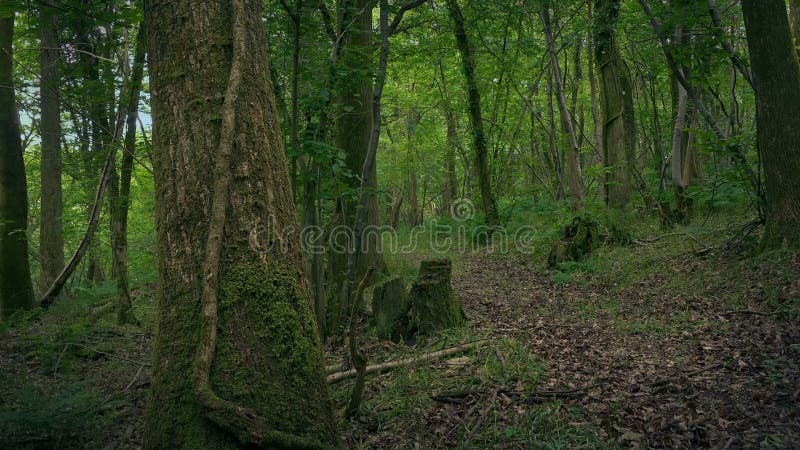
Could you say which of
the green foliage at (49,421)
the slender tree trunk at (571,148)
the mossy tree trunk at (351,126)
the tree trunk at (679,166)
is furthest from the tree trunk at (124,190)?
the tree trunk at (679,166)

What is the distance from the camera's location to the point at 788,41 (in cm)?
581

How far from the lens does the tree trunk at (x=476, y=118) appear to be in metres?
13.8

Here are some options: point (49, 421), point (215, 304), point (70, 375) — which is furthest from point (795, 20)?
point (70, 375)

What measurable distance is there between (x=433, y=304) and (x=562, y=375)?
1.78 meters

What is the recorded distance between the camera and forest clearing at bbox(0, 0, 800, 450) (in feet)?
8.24

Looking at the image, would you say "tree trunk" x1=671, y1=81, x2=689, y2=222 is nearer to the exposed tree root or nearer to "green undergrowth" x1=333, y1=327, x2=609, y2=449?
"green undergrowth" x1=333, y1=327, x2=609, y2=449

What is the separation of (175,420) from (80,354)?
4073 mm

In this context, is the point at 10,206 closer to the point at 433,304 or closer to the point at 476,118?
the point at 433,304

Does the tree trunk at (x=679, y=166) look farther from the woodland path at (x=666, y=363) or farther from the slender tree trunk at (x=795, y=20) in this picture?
the woodland path at (x=666, y=363)

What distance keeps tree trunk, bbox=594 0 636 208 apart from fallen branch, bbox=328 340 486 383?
7.78 m

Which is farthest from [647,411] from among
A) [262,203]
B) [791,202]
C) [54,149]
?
[54,149]

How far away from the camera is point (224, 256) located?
2.49 m

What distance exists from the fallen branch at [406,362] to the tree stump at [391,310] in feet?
3.05

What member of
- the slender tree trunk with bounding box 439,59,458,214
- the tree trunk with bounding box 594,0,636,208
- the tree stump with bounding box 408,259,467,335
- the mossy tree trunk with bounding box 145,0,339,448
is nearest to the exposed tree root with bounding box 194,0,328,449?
the mossy tree trunk with bounding box 145,0,339,448
